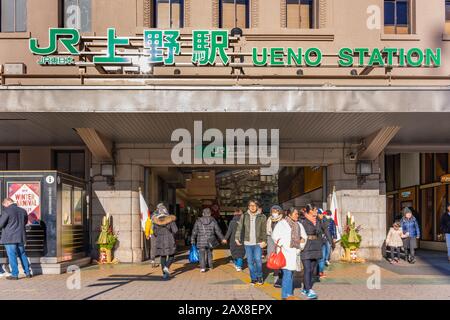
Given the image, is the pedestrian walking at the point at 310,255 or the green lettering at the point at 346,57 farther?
the green lettering at the point at 346,57

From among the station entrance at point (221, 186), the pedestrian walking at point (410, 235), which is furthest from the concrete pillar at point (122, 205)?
the pedestrian walking at point (410, 235)

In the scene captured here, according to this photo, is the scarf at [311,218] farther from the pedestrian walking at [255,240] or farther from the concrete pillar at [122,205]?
the concrete pillar at [122,205]

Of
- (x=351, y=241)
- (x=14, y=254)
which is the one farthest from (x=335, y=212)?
(x=14, y=254)

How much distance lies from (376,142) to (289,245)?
6.44 meters

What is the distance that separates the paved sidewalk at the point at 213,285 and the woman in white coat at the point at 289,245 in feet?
1.83

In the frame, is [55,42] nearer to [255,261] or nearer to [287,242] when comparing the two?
[255,261]

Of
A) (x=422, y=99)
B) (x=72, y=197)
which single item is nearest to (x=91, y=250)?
(x=72, y=197)

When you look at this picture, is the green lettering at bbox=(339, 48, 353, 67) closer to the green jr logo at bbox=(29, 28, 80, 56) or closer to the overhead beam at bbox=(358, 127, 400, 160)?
the overhead beam at bbox=(358, 127, 400, 160)

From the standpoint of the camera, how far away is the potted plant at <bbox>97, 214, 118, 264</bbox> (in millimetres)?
15203

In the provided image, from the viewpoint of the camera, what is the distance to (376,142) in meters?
14.7

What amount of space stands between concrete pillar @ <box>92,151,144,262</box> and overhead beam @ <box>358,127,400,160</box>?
261 inches

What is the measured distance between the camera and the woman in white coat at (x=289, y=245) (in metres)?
9.21

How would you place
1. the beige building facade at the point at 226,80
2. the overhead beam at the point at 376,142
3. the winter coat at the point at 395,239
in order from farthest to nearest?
1. the winter coat at the point at 395,239
2. the beige building facade at the point at 226,80
3. the overhead beam at the point at 376,142
